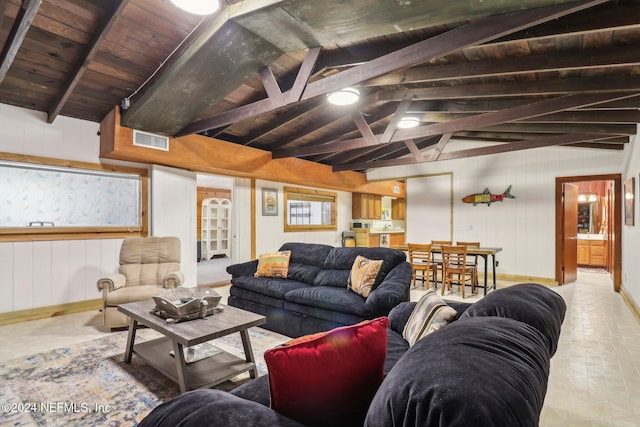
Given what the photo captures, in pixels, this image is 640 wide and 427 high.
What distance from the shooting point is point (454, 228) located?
7.29 meters

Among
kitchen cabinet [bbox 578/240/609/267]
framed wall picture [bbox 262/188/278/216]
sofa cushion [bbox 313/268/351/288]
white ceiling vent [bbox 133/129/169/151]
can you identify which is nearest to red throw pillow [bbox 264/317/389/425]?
sofa cushion [bbox 313/268/351/288]

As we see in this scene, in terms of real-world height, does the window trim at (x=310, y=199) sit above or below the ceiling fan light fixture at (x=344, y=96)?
below

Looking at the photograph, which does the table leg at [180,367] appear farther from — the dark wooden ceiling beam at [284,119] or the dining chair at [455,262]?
the dining chair at [455,262]

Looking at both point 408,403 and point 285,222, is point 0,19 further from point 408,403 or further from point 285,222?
point 285,222

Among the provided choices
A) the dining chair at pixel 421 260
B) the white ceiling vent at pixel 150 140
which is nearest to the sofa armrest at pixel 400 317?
the dining chair at pixel 421 260

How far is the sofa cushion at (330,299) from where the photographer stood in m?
2.87

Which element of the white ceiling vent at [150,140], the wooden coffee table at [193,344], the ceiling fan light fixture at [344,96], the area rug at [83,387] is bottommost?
the area rug at [83,387]

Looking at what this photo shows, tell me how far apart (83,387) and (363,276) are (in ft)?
7.78

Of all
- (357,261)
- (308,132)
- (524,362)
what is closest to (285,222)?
(308,132)

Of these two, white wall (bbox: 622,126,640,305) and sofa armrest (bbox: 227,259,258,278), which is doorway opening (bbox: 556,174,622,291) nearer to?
white wall (bbox: 622,126,640,305)

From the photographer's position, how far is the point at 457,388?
64 centimetres

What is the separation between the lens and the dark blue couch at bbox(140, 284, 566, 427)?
0.62m

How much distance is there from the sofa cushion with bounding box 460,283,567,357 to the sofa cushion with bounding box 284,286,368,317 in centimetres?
147

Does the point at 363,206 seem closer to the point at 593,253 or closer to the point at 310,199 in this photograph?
the point at 310,199
